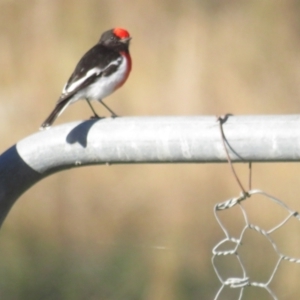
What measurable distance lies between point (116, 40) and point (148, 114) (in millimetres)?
1623

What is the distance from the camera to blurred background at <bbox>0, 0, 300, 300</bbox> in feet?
14.6

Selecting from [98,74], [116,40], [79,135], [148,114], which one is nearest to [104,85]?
[98,74]

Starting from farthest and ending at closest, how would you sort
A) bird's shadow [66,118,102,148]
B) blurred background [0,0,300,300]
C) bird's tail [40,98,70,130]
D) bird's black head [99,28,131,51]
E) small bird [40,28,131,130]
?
blurred background [0,0,300,300], bird's black head [99,28,131,51], small bird [40,28,131,130], bird's tail [40,98,70,130], bird's shadow [66,118,102,148]

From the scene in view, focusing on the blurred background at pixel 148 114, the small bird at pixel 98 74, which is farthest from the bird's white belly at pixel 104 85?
the blurred background at pixel 148 114

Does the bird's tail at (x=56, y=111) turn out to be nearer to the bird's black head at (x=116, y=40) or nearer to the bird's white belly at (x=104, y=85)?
the bird's white belly at (x=104, y=85)

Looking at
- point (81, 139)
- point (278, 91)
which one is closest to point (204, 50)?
point (278, 91)

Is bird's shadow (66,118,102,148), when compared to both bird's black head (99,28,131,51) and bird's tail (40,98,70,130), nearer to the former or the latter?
bird's tail (40,98,70,130)

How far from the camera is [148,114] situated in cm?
464

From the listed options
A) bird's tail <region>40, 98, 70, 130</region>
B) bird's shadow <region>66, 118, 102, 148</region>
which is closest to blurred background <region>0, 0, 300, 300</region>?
bird's tail <region>40, 98, 70, 130</region>

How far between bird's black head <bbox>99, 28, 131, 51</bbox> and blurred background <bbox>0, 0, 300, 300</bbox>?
1.42 m

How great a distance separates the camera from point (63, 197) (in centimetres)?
482

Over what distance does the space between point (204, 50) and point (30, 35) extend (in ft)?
3.48

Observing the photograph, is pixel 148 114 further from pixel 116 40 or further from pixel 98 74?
pixel 98 74

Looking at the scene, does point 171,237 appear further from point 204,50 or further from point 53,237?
point 204,50
